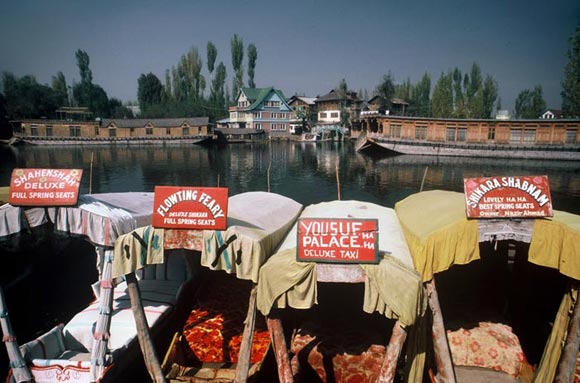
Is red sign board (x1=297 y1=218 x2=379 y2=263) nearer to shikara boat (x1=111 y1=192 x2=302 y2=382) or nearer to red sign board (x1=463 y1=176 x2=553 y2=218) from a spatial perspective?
shikara boat (x1=111 y1=192 x2=302 y2=382)

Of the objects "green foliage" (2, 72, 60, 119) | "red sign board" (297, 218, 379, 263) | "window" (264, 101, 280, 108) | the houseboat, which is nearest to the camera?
"red sign board" (297, 218, 379, 263)

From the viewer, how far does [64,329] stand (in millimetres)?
9883

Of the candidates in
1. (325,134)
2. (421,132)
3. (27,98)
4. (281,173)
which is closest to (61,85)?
(27,98)

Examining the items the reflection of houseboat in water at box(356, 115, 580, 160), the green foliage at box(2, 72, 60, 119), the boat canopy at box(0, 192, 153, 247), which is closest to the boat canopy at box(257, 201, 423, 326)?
the boat canopy at box(0, 192, 153, 247)

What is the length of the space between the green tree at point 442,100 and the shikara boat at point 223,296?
84.0 metres

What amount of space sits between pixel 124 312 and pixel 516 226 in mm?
10977

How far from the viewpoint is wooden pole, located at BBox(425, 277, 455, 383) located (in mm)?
7941

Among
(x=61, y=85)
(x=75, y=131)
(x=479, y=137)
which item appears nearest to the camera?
(x=479, y=137)


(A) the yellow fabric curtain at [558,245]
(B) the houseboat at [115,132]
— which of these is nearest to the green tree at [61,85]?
(B) the houseboat at [115,132]

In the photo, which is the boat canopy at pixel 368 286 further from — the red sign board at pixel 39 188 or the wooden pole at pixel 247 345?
the red sign board at pixel 39 188

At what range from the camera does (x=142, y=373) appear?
10070mm

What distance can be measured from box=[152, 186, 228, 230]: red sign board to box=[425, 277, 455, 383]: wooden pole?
5057 mm

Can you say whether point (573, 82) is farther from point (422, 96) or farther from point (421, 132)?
point (422, 96)

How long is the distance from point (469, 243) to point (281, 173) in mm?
39029
